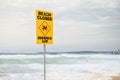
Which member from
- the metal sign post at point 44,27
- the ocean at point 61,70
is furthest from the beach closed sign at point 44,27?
the ocean at point 61,70

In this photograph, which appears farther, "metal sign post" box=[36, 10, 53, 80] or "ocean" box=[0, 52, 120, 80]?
"ocean" box=[0, 52, 120, 80]

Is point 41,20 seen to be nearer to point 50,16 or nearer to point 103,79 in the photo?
point 50,16

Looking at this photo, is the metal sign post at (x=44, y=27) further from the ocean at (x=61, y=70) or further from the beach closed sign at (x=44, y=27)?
the ocean at (x=61, y=70)

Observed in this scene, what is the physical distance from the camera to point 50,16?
755cm

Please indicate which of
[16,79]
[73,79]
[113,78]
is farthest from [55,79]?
[113,78]

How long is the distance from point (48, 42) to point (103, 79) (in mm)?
8261

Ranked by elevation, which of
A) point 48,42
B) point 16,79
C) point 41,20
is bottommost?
point 16,79

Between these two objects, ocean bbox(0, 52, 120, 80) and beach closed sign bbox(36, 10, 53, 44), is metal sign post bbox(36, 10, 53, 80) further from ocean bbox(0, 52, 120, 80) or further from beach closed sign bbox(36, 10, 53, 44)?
ocean bbox(0, 52, 120, 80)

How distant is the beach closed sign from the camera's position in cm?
716

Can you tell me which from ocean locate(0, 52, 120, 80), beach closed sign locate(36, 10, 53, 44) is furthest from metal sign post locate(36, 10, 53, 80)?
ocean locate(0, 52, 120, 80)

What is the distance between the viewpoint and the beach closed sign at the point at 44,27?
716cm

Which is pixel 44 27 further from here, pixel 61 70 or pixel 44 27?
pixel 61 70

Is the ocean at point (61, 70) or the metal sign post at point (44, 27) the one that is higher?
the metal sign post at point (44, 27)

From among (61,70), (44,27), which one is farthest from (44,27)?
(61,70)
